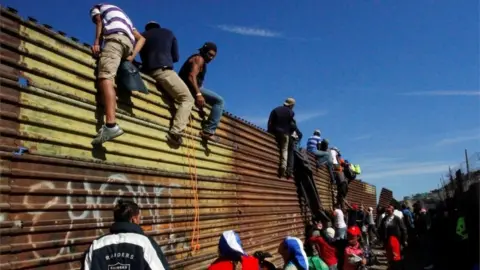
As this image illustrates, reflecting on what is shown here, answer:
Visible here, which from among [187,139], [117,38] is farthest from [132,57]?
[187,139]

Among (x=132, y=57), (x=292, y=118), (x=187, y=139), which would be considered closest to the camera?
(x=132, y=57)

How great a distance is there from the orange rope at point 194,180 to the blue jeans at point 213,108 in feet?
1.66

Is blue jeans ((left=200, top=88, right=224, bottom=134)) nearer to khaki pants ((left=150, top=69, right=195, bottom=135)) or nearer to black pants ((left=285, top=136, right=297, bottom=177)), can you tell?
khaki pants ((left=150, top=69, right=195, bottom=135))

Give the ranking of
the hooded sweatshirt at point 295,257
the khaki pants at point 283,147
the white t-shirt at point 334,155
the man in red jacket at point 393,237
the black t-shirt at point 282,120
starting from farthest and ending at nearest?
the white t-shirt at point 334,155 → the khaki pants at point 283,147 → the black t-shirt at point 282,120 → the man in red jacket at point 393,237 → the hooded sweatshirt at point 295,257

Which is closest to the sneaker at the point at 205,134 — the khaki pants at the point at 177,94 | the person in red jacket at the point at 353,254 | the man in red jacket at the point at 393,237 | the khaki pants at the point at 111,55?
the khaki pants at the point at 177,94

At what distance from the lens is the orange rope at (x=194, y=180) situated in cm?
593

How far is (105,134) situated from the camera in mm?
4266

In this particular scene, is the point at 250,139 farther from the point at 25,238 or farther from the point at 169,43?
the point at 25,238

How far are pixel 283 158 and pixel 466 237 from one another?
421cm

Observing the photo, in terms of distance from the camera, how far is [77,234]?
3932mm

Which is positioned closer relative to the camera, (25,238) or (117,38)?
(25,238)

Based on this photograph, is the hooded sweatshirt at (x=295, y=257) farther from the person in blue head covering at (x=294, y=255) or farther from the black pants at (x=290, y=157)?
the black pants at (x=290, y=157)

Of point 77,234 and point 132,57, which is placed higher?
point 132,57

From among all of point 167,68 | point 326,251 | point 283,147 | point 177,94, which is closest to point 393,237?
point 283,147
